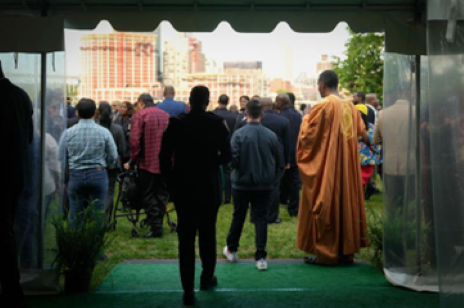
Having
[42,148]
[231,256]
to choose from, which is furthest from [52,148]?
[231,256]

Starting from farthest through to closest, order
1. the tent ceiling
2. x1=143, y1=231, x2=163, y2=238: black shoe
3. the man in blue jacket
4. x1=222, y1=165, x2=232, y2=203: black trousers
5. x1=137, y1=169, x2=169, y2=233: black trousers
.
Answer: x1=222, y1=165, x2=232, y2=203: black trousers → the man in blue jacket → x1=143, y1=231, x2=163, y2=238: black shoe → x1=137, y1=169, x2=169, y2=233: black trousers → the tent ceiling

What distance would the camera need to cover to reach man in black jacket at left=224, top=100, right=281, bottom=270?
7688 millimetres

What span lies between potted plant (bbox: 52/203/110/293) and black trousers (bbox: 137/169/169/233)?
315 cm

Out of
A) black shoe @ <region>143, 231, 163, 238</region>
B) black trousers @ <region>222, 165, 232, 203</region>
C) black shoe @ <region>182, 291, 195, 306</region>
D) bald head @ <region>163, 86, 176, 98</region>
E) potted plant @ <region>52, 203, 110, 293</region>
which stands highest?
bald head @ <region>163, 86, 176, 98</region>

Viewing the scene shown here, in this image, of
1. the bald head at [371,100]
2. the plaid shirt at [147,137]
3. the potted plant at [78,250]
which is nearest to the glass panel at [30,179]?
the potted plant at [78,250]

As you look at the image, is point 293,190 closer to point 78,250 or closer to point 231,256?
point 231,256

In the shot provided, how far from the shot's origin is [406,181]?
6910 mm

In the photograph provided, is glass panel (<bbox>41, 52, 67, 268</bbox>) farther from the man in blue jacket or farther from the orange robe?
the man in blue jacket

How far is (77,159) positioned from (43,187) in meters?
1.51

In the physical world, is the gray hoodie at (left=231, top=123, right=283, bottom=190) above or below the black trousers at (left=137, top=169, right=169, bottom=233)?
above

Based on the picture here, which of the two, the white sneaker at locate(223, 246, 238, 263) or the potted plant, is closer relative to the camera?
the potted plant

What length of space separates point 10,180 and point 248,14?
2.83m

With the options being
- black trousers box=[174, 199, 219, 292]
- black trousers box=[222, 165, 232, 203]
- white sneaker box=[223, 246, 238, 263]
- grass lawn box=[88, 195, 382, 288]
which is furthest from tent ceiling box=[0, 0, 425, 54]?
black trousers box=[222, 165, 232, 203]

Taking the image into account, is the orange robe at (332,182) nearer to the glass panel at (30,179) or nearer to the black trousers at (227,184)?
the glass panel at (30,179)
